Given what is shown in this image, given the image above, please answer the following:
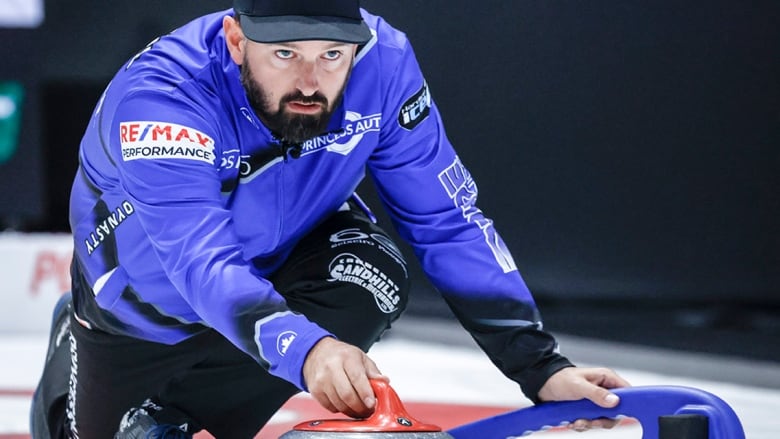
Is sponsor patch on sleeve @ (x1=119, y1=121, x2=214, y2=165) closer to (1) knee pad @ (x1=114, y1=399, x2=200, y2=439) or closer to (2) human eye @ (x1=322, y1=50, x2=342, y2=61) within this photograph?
(2) human eye @ (x1=322, y1=50, x2=342, y2=61)

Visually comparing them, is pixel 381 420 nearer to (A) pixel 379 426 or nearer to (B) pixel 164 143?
(A) pixel 379 426

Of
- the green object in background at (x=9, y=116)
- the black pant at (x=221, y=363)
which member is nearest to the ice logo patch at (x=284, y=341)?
the black pant at (x=221, y=363)

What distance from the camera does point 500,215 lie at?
18.7 ft

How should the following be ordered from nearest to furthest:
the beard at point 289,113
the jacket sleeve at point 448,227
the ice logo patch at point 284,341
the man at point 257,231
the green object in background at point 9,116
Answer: the ice logo patch at point 284,341
the man at point 257,231
the beard at point 289,113
the jacket sleeve at point 448,227
the green object in background at point 9,116

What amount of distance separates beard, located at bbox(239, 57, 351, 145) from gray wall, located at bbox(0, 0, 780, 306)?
2680mm

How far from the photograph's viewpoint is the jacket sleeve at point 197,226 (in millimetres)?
1970

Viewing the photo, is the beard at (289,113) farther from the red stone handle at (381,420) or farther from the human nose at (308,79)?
the red stone handle at (381,420)

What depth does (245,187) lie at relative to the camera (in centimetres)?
248

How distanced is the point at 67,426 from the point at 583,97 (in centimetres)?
323

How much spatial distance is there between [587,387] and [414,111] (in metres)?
0.70

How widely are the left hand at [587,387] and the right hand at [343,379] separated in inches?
19.0

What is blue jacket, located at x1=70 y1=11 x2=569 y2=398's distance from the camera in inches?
86.3

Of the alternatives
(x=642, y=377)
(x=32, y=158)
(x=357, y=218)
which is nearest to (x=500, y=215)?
(x=642, y=377)

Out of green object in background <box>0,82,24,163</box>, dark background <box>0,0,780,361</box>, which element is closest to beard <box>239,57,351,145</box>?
dark background <box>0,0,780,361</box>
